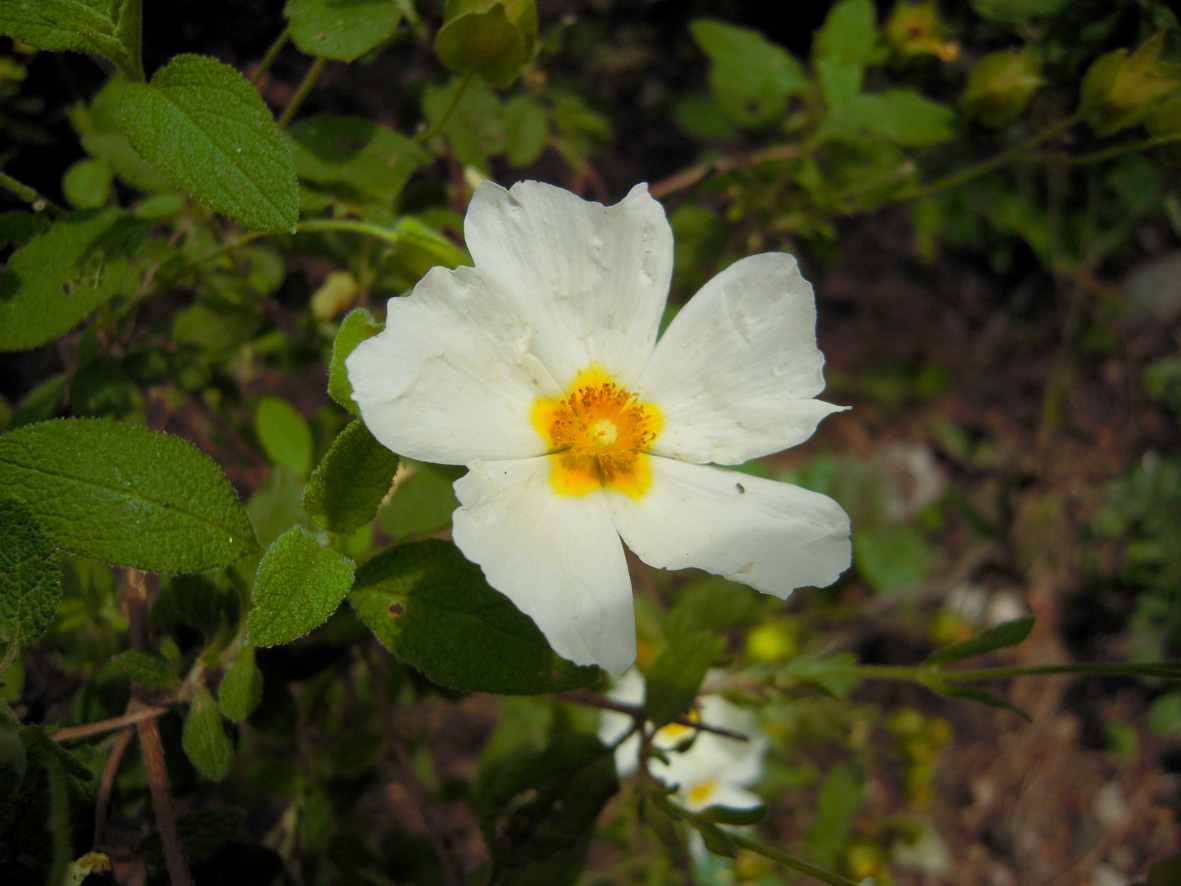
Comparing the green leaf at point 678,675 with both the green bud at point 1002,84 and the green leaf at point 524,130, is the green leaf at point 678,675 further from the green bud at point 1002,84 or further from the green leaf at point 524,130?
the green bud at point 1002,84

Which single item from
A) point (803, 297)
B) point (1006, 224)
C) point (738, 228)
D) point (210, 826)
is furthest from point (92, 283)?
point (1006, 224)

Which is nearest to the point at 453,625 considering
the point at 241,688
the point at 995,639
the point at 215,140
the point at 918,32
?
the point at 241,688

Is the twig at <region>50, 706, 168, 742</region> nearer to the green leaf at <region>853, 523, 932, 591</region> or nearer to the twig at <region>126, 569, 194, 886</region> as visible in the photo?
the twig at <region>126, 569, 194, 886</region>

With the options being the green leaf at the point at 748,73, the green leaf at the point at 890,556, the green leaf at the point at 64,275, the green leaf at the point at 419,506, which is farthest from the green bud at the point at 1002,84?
the green leaf at the point at 890,556

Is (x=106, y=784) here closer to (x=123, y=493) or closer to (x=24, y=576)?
(x=24, y=576)

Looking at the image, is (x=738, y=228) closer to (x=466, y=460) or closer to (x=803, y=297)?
(x=803, y=297)

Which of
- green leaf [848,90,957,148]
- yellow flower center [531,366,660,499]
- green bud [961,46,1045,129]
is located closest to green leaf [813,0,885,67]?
green leaf [848,90,957,148]
